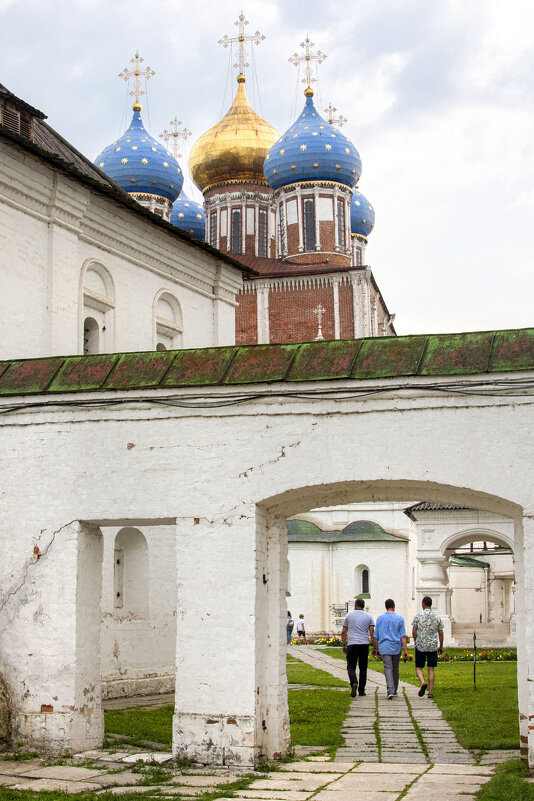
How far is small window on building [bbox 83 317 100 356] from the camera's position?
525 inches

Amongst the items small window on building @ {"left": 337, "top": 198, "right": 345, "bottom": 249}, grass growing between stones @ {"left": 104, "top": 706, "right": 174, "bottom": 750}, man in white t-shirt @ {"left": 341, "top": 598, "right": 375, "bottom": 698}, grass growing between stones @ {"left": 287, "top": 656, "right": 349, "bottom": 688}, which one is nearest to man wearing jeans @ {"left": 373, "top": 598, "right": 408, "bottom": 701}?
man in white t-shirt @ {"left": 341, "top": 598, "right": 375, "bottom": 698}

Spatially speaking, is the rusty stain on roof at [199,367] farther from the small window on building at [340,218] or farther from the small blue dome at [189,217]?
the small blue dome at [189,217]

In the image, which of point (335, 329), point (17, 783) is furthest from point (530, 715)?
point (335, 329)

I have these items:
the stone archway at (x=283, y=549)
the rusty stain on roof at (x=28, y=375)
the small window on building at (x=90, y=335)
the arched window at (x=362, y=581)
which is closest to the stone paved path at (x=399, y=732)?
the stone archway at (x=283, y=549)

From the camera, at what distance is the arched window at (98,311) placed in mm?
13219

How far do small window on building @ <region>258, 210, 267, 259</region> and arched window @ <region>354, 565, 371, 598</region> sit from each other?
44.9 ft

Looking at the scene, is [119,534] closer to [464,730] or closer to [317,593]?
[464,730]

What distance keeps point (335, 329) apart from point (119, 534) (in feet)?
64.8

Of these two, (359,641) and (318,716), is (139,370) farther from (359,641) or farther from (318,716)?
(359,641)

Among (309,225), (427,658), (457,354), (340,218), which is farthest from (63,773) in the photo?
(340,218)

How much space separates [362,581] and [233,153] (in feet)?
56.0

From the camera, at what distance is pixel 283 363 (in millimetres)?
7324

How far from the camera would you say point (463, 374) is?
6.86 m

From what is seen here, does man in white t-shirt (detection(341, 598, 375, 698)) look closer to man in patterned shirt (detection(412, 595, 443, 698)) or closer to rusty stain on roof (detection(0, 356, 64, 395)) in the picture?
man in patterned shirt (detection(412, 595, 443, 698))
